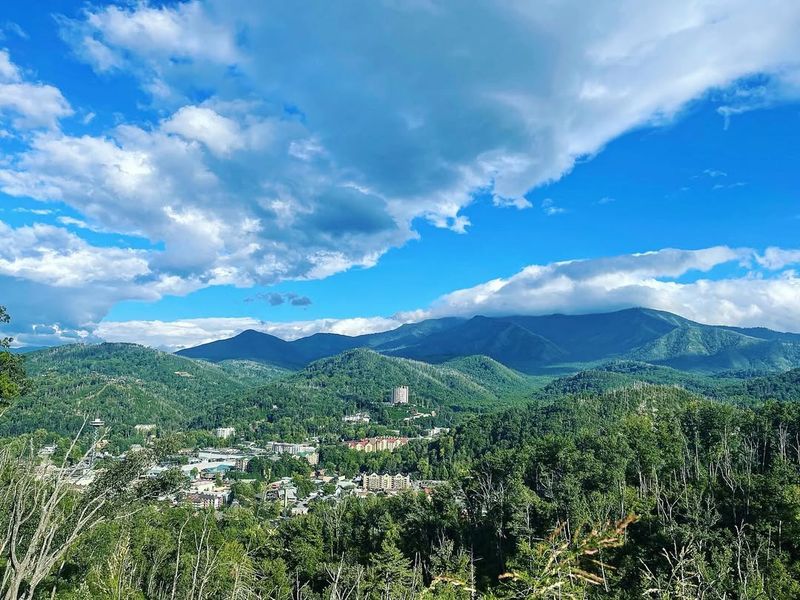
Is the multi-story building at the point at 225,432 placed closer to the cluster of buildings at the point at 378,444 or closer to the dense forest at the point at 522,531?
the cluster of buildings at the point at 378,444

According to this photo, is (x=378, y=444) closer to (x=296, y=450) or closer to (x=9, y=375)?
(x=296, y=450)

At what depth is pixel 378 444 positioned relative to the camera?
141500mm

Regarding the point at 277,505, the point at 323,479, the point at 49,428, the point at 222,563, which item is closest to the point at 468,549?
the point at 222,563

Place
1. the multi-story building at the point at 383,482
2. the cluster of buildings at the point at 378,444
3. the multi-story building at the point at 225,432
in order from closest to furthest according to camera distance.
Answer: the multi-story building at the point at 383,482 → the cluster of buildings at the point at 378,444 → the multi-story building at the point at 225,432

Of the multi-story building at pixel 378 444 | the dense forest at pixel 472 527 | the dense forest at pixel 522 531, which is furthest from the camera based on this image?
the multi-story building at pixel 378 444

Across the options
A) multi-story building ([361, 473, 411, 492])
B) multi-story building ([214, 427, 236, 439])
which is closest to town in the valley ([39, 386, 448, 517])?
multi-story building ([361, 473, 411, 492])

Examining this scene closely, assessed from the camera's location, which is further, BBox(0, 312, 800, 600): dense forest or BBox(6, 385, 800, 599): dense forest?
BBox(6, 385, 800, 599): dense forest

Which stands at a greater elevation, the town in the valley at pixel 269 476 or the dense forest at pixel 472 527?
the dense forest at pixel 472 527

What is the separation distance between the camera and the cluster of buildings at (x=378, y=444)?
134m

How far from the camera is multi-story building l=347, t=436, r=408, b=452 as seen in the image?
133875mm

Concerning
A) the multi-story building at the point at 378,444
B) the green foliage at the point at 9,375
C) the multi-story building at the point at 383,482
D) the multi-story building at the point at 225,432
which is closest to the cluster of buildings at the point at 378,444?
the multi-story building at the point at 378,444

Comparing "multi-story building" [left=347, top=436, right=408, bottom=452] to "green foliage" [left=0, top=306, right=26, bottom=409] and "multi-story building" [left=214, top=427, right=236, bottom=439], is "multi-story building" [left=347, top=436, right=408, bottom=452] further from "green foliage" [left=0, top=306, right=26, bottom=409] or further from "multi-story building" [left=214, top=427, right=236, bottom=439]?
"green foliage" [left=0, top=306, right=26, bottom=409]

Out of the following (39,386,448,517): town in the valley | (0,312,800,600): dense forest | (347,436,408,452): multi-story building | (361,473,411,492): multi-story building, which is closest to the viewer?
(0,312,800,600): dense forest

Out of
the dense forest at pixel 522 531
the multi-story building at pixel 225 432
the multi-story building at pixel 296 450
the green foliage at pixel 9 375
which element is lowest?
the multi-story building at pixel 296 450
